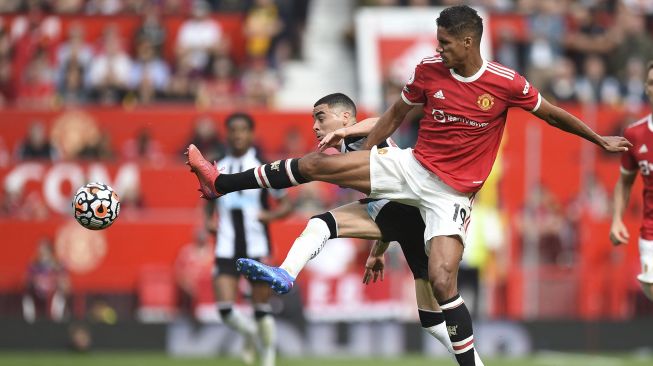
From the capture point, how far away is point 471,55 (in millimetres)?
9828

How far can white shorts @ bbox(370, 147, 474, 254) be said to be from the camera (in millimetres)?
10008

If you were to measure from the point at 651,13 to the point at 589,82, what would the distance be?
311 centimetres

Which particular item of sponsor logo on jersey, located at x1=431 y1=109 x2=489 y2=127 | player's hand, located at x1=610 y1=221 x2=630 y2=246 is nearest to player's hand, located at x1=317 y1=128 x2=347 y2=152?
sponsor logo on jersey, located at x1=431 y1=109 x2=489 y2=127

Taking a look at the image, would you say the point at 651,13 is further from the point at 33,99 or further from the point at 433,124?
the point at 433,124

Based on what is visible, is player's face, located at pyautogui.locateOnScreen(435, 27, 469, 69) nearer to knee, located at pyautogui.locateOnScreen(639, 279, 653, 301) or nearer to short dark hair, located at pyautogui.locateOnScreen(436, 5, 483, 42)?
short dark hair, located at pyautogui.locateOnScreen(436, 5, 483, 42)

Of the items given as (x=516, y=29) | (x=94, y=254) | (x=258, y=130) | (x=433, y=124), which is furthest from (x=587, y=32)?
(x=433, y=124)

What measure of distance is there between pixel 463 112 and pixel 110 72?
12.8 meters

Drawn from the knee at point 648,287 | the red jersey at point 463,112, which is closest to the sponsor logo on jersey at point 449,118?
the red jersey at point 463,112

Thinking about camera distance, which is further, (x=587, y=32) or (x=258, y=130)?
(x=587, y=32)

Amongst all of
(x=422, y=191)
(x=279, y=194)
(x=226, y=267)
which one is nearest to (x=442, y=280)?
(x=422, y=191)

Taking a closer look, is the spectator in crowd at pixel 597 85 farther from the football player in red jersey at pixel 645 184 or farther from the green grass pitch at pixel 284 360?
the football player in red jersey at pixel 645 184

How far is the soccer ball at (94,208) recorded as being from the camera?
1045 cm

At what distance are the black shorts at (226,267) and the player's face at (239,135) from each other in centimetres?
129

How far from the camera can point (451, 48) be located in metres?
9.71
